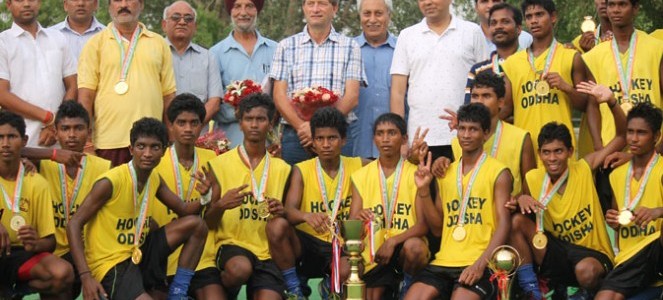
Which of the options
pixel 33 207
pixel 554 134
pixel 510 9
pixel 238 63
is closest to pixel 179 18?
pixel 238 63

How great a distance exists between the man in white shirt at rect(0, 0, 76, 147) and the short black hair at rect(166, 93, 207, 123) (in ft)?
3.46

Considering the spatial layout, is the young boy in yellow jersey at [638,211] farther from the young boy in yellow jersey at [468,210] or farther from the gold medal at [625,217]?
the young boy in yellow jersey at [468,210]

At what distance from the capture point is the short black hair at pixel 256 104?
10.4m

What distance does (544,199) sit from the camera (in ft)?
32.3

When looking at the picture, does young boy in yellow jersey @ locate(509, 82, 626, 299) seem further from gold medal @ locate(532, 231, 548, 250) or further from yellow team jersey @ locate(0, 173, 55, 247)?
yellow team jersey @ locate(0, 173, 55, 247)

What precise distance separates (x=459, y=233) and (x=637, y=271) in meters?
1.32

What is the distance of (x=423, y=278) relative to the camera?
9883 millimetres

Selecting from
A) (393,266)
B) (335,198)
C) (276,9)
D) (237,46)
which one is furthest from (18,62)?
(276,9)

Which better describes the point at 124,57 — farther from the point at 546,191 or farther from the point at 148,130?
the point at 546,191

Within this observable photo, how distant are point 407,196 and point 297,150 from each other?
141cm

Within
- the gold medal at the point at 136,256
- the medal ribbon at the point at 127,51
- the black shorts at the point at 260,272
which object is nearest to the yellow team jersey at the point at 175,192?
the black shorts at the point at 260,272

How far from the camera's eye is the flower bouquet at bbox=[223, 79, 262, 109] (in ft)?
36.0

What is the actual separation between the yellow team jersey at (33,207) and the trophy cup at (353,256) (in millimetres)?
2252

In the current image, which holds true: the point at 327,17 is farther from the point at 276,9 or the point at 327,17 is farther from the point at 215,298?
the point at 276,9
